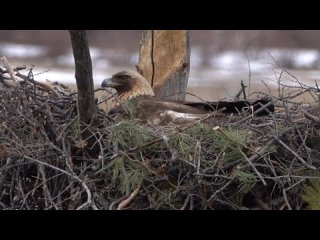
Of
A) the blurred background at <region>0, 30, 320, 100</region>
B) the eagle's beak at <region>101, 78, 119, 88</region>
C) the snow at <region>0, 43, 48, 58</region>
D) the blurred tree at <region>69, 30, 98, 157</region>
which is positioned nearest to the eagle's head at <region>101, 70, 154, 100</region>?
the eagle's beak at <region>101, 78, 119, 88</region>

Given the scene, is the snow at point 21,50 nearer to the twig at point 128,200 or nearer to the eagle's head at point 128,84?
the eagle's head at point 128,84

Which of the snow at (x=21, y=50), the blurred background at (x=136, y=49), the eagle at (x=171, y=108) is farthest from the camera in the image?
the snow at (x=21, y=50)

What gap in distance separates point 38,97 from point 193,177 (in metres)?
1.05

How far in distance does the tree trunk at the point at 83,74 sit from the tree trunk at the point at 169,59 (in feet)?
7.42

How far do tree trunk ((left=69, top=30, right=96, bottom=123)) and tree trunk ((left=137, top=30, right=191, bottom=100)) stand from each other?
2262mm

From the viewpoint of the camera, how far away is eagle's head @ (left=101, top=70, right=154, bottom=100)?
5754 mm

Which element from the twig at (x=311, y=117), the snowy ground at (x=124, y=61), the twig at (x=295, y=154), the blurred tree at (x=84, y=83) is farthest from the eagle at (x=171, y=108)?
the snowy ground at (x=124, y=61)

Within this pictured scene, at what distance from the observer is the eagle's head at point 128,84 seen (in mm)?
5754

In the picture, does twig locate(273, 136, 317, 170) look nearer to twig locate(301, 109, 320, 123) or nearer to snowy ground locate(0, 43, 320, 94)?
twig locate(301, 109, 320, 123)

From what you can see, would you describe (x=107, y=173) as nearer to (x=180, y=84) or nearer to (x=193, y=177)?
(x=193, y=177)

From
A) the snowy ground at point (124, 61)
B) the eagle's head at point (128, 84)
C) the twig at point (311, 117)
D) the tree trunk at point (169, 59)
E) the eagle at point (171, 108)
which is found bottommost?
the twig at point (311, 117)

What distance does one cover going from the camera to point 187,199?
138 inches

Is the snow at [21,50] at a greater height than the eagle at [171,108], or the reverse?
the snow at [21,50]
